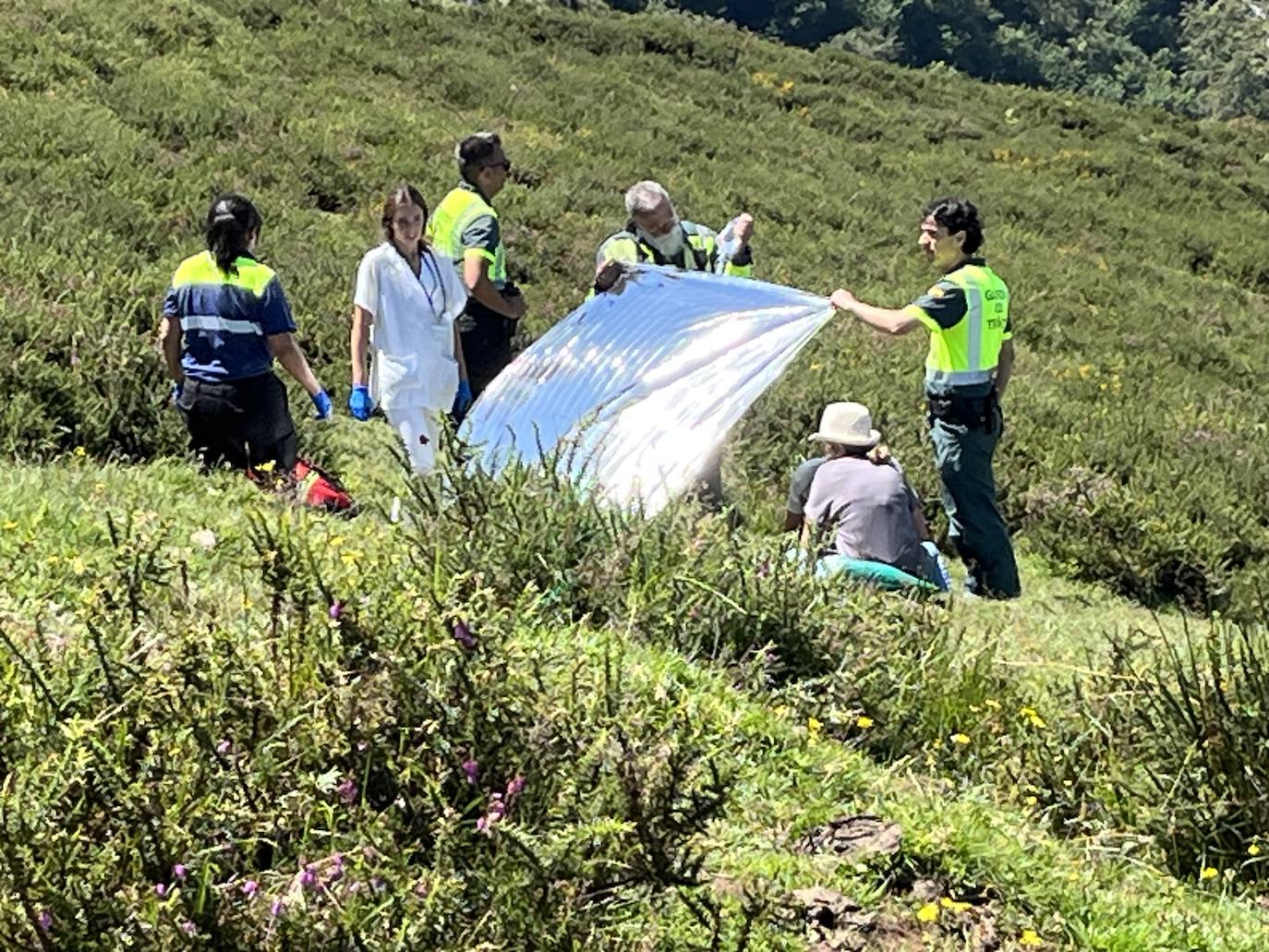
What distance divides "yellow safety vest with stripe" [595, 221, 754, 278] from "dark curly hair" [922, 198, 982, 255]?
1.21m

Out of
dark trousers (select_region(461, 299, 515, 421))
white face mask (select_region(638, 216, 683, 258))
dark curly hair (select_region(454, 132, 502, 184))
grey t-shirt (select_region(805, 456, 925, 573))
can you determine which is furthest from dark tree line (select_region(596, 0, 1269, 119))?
grey t-shirt (select_region(805, 456, 925, 573))

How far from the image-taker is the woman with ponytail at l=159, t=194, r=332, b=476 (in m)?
5.88

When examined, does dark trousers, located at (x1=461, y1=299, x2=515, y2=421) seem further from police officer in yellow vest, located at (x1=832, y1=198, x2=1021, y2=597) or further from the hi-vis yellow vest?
the hi-vis yellow vest

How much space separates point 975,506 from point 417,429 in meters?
2.72

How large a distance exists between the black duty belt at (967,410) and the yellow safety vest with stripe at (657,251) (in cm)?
141

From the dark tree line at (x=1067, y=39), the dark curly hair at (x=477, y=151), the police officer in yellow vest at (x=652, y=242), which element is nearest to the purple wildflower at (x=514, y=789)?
the police officer in yellow vest at (x=652, y=242)

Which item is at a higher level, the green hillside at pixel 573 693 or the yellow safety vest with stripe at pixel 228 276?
the yellow safety vest with stripe at pixel 228 276

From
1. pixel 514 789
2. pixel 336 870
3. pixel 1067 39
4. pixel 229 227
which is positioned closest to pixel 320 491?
pixel 229 227

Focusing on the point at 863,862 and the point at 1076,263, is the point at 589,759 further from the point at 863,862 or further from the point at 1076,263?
the point at 1076,263

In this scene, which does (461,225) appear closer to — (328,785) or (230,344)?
(230,344)

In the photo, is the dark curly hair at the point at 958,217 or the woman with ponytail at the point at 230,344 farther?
the dark curly hair at the point at 958,217

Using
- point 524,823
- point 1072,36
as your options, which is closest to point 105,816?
point 524,823

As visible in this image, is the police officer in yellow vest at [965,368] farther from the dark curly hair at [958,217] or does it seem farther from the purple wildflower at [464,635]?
the purple wildflower at [464,635]

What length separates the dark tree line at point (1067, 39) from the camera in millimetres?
74125
